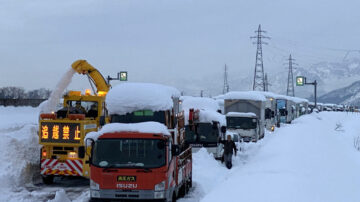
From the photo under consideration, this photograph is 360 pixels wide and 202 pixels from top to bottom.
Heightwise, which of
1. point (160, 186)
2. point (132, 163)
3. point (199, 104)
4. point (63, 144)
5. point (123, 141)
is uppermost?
point (199, 104)

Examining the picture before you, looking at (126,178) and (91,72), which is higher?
(91,72)

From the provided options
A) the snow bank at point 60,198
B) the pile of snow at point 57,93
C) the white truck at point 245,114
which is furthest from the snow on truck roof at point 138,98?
the white truck at point 245,114

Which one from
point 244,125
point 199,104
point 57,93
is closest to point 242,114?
point 244,125

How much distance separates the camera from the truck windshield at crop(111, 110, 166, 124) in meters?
14.5

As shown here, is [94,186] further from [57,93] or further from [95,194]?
[57,93]

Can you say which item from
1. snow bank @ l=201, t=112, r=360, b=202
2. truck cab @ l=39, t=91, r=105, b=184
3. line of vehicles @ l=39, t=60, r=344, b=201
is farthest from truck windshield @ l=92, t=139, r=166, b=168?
truck cab @ l=39, t=91, r=105, b=184

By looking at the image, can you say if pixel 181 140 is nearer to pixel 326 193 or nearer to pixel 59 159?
pixel 59 159

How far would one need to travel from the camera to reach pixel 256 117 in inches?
1328

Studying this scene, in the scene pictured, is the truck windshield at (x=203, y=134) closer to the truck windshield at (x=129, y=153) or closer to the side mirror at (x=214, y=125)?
the side mirror at (x=214, y=125)

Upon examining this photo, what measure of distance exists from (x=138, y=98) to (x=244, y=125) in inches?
781

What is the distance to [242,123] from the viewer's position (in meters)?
33.6

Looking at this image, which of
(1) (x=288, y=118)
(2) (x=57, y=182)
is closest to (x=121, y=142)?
(2) (x=57, y=182)

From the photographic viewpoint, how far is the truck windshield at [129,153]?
12.3 meters

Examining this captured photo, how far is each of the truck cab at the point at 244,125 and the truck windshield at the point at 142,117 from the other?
1936cm
